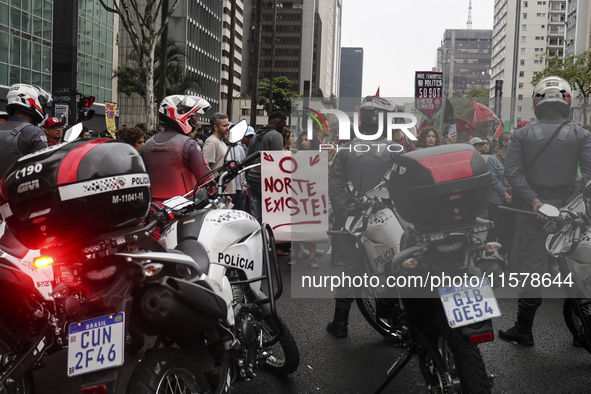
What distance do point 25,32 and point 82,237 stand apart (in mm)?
36073

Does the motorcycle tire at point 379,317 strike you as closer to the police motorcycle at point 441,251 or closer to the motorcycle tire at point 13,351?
the police motorcycle at point 441,251

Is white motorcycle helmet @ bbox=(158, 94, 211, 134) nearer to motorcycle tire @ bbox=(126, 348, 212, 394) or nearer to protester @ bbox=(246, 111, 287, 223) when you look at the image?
motorcycle tire @ bbox=(126, 348, 212, 394)

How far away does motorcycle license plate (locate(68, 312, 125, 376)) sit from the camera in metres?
2.54

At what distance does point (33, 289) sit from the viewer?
3359 mm

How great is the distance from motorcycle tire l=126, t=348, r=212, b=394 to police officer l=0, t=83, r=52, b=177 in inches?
135

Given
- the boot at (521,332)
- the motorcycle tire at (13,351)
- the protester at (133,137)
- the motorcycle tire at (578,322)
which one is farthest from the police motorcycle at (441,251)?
the protester at (133,137)

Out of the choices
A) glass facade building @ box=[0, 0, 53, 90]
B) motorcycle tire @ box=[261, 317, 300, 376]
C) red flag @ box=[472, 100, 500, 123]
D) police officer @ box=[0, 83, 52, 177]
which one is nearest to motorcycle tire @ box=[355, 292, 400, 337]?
A: motorcycle tire @ box=[261, 317, 300, 376]

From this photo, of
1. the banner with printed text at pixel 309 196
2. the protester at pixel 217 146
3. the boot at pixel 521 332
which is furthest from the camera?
the protester at pixel 217 146

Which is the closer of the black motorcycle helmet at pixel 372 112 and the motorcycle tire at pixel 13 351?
the motorcycle tire at pixel 13 351

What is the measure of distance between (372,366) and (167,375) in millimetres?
2419

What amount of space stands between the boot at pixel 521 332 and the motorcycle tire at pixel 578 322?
0.27 metres

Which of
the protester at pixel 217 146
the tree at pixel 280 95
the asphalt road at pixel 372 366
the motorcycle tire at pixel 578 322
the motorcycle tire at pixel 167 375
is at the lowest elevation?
the asphalt road at pixel 372 366

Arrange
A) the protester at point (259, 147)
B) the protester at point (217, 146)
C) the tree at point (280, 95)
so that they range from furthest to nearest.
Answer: the tree at point (280, 95)
the protester at point (217, 146)
the protester at point (259, 147)

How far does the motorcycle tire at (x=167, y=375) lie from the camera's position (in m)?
2.61
